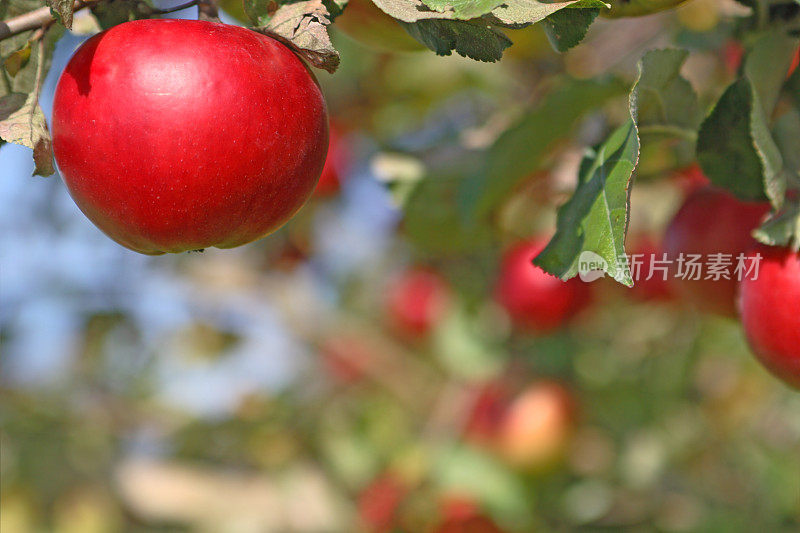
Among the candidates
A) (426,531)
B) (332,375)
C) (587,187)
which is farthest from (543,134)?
(332,375)

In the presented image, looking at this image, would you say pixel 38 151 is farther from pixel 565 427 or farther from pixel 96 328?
pixel 96 328

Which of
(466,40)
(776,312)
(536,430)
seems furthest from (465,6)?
A: (536,430)

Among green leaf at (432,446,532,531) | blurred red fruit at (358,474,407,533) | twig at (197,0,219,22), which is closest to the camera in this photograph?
twig at (197,0,219,22)

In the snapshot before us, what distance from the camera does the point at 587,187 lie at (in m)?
0.71

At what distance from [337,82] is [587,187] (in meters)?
1.63

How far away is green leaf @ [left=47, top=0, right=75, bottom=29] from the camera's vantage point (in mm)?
546

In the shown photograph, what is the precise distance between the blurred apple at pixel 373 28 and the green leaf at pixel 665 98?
0.22 metres

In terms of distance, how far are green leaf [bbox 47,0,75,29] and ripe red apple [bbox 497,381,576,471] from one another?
1.46m

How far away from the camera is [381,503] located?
6.25 feet

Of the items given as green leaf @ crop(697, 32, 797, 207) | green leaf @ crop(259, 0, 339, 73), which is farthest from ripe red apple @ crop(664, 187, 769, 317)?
green leaf @ crop(259, 0, 339, 73)

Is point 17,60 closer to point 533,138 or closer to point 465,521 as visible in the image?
point 533,138

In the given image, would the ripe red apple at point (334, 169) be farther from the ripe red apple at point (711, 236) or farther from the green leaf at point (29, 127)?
the green leaf at point (29, 127)

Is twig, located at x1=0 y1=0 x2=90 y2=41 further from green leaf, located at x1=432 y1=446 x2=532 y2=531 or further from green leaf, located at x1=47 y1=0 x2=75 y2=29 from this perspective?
green leaf, located at x1=432 y1=446 x2=532 y2=531

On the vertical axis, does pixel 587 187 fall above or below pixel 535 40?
above
